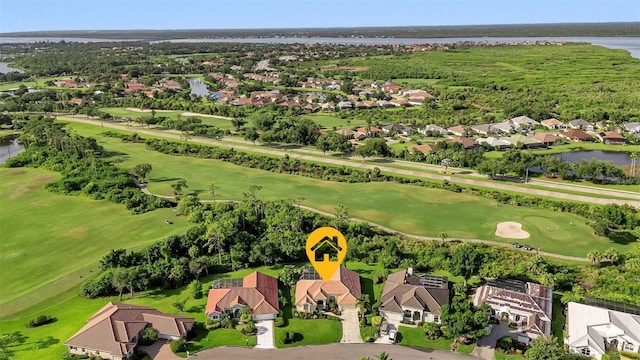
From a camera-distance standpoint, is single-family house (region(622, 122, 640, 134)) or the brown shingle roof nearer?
the brown shingle roof

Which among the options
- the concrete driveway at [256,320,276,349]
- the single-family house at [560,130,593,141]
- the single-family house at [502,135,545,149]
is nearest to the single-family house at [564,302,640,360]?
the concrete driveway at [256,320,276,349]

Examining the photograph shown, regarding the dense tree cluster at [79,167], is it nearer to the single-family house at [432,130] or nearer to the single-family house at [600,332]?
the single-family house at [600,332]

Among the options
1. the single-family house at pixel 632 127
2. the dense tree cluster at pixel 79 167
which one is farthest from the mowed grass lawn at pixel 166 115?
the single-family house at pixel 632 127

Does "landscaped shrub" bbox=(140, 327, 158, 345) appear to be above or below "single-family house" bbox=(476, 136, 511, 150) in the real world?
below

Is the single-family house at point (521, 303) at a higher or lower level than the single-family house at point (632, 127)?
lower

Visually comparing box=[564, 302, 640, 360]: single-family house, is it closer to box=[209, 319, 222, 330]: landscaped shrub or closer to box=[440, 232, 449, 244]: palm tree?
box=[440, 232, 449, 244]: palm tree
